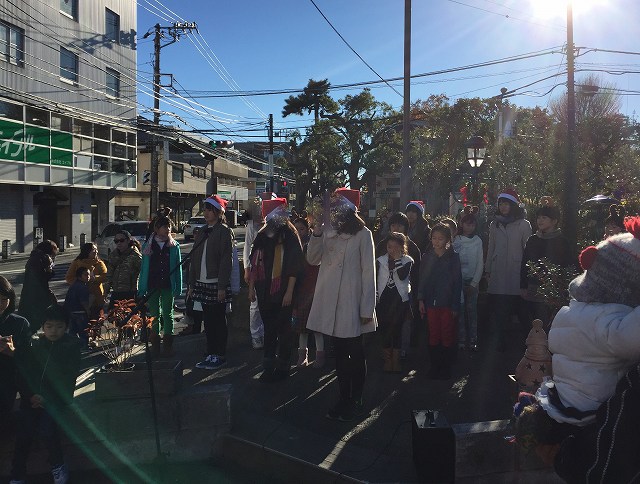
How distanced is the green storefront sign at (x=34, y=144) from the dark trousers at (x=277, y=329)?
22.2 m

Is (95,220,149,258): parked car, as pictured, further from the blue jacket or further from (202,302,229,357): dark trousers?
the blue jacket

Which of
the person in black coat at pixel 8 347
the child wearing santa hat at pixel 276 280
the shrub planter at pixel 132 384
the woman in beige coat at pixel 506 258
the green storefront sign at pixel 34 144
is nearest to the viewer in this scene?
the person in black coat at pixel 8 347

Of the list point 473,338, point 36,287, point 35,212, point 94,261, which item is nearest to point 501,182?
point 473,338

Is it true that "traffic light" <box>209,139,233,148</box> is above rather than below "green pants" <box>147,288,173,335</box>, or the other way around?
above

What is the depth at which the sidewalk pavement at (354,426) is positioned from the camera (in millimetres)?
3479

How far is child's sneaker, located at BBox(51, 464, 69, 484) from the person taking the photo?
3.83 m

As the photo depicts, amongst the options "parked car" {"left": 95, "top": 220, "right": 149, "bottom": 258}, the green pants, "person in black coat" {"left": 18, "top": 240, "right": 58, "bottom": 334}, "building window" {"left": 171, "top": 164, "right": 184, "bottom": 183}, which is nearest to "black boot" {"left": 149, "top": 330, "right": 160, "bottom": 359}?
the green pants

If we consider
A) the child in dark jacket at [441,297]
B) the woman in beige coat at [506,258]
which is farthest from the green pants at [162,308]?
the woman in beige coat at [506,258]

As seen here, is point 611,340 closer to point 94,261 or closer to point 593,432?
point 593,432

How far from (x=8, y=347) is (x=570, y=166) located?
10.0 m

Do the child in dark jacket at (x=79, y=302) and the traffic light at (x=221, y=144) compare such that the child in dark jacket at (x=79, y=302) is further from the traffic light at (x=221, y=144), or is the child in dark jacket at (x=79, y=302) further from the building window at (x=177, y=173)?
the building window at (x=177, y=173)

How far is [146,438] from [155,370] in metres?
0.50

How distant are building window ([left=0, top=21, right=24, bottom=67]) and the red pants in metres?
23.6

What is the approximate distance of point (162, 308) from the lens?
20.6ft
